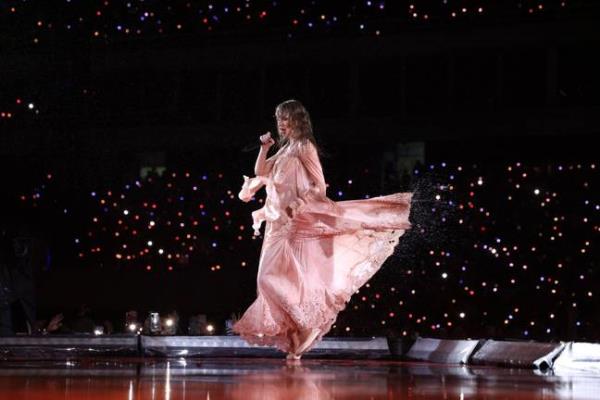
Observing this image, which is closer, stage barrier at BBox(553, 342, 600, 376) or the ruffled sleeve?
stage barrier at BBox(553, 342, 600, 376)

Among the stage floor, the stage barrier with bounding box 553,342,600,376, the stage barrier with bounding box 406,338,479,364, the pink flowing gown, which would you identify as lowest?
the stage floor

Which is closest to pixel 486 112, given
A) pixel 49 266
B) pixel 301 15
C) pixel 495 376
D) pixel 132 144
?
pixel 301 15

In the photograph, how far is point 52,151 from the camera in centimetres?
1833

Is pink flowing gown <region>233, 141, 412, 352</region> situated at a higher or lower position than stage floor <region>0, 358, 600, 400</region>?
higher

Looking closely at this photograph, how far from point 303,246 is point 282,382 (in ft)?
10.4

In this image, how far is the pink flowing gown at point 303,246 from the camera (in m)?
9.55

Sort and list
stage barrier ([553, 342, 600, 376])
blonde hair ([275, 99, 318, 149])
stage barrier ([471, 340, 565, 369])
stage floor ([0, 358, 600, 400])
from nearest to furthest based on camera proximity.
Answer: stage floor ([0, 358, 600, 400]) < stage barrier ([553, 342, 600, 376]) < stage barrier ([471, 340, 565, 369]) < blonde hair ([275, 99, 318, 149])

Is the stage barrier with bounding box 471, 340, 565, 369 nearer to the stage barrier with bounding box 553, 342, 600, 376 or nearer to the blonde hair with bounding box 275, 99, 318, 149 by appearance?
the stage barrier with bounding box 553, 342, 600, 376

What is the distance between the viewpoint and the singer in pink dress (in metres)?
9.56

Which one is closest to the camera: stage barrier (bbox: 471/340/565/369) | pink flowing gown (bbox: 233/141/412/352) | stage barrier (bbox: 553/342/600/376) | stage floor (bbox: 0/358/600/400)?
stage floor (bbox: 0/358/600/400)

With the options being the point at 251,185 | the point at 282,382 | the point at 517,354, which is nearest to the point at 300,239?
the point at 251,185

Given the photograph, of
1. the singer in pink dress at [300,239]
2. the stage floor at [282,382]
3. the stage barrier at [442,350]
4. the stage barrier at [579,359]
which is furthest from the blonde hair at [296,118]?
the stage barrier at [579,359]

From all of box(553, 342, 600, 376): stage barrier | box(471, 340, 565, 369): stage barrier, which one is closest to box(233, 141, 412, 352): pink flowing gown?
box(471, 340, 565, 369): stage barrier

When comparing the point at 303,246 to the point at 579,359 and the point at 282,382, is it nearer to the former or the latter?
the point at 579,359
